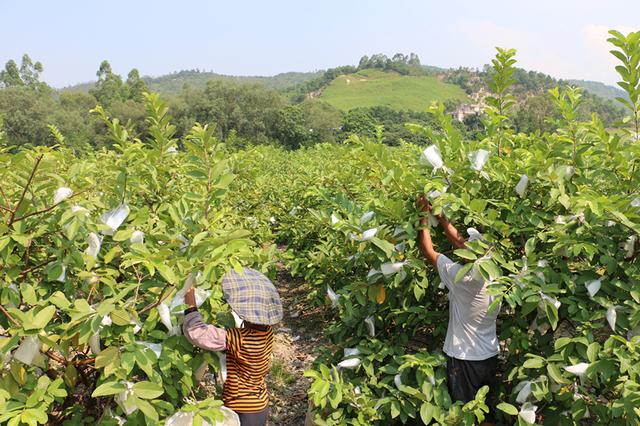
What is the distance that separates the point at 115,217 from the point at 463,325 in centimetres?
147

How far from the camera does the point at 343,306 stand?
2.46 meters

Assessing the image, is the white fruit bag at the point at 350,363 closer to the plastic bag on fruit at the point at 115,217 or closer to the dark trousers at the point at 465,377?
the dark trousers at the point at 465,377

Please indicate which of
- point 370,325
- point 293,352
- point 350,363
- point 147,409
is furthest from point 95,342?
point 293,352

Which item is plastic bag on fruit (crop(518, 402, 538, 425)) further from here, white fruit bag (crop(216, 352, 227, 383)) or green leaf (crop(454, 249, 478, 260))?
white fruit bag (crop(216, 352, 227, 383))

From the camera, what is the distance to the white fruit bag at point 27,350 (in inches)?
56.7

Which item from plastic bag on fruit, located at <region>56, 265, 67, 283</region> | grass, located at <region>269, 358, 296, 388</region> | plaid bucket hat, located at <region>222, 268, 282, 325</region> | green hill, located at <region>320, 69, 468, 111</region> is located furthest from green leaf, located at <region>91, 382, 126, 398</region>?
green hill, located at <region>320, 69, 468, 111</region>

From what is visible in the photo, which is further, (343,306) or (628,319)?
(343,306)

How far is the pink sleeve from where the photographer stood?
1837mm

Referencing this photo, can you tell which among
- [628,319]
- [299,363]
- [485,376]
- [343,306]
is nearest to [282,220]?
[299,363]

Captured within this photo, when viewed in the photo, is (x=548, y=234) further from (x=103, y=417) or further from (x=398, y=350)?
(x=103, y=417)

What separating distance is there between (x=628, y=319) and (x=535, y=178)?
0.63m

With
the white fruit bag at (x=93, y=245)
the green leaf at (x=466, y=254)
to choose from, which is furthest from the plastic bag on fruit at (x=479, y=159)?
the white fruit bag at (x=93, y=245)

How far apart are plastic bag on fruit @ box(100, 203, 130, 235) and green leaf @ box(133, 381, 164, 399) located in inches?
21.3

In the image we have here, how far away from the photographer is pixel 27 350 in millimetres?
1446
